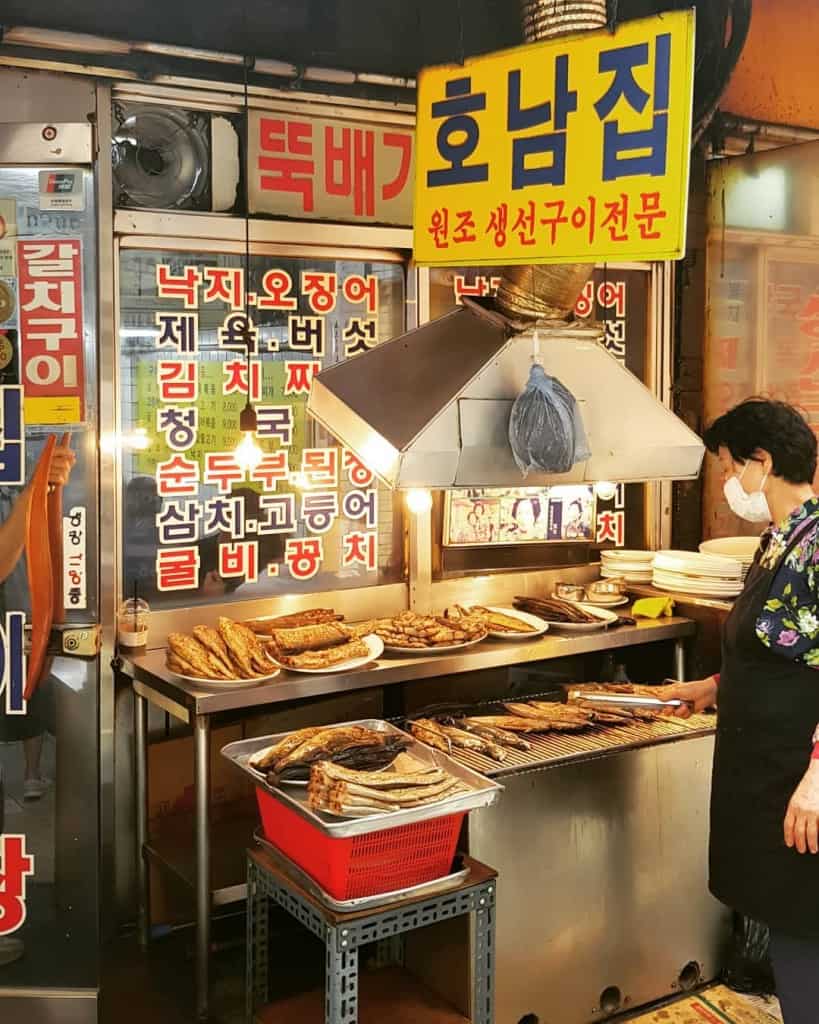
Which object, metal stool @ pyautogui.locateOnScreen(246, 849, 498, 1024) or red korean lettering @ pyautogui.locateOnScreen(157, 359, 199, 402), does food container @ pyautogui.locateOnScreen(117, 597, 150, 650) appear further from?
metal stool @ pyautogui.locateOnScreen(246, 849, 498, 1024)

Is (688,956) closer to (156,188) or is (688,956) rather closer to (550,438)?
(550,438)

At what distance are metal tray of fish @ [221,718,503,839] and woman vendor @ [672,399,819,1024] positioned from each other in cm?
84

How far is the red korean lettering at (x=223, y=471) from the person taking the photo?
5250 millimetres

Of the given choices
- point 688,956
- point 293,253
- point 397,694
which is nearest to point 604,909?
point 688,956

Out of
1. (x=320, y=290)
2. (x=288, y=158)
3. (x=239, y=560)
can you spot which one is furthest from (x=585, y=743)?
(x=288, y=158)

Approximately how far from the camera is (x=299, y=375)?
5461 millimetres

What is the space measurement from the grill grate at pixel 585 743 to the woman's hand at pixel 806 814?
90 cm

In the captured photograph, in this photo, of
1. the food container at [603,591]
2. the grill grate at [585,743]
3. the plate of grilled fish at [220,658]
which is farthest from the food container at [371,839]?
the food container at [603,591]

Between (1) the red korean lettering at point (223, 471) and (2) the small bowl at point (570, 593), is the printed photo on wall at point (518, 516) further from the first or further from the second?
(1) the red korean lettering at point (223, 471)

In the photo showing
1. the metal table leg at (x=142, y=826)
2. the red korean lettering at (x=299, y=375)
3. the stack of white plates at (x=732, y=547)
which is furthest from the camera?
the stack of white plates at (x=732, y=547)

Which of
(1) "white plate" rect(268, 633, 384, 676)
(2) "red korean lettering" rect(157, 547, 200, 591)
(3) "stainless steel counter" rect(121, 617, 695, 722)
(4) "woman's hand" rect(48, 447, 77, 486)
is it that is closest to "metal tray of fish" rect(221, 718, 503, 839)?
(3) "stainless steel counter" rect(121, 617, 695, 722)

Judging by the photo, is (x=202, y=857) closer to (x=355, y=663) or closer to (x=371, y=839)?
(x=355, y=663)

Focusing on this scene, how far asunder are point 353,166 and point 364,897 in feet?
11.5

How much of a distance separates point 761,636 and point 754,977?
190cm
